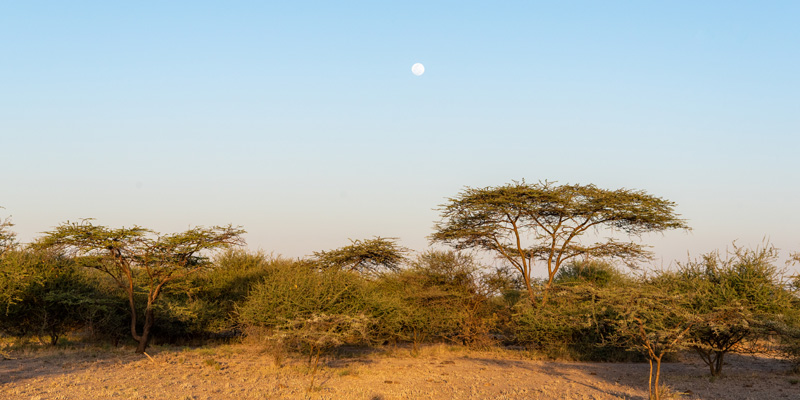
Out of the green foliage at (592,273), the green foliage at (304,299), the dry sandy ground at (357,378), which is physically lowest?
the dry sandy ground at (357,378)

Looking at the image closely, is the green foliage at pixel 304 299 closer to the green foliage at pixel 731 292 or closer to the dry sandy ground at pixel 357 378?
the dry sandy ground at pixel 357 378

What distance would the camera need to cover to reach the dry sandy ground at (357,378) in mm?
12922

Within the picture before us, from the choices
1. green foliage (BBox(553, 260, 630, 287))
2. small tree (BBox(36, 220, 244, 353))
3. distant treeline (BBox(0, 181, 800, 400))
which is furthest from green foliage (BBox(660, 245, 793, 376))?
small tree (BBox(36, 220, 244, 353))

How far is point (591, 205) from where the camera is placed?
2400cm

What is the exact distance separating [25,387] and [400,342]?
16575 mm

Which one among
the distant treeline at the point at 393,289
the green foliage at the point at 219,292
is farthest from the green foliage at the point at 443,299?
the green foliage at the point at 219,292

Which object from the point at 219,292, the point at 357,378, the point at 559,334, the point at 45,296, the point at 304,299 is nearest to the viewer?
the point at 357,378

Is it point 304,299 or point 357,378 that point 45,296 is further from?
point 357,378

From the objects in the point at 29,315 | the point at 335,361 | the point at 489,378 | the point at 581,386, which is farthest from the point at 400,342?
the point at 29,315

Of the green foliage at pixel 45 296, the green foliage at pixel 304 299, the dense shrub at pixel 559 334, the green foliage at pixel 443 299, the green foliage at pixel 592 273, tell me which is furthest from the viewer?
the green foliage at pixel 592 273

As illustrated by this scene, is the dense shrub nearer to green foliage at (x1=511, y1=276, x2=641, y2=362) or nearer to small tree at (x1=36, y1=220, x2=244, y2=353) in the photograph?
green foliage at (x1=511, y1=276, x2=641, y2=362)

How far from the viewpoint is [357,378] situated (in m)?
15.5

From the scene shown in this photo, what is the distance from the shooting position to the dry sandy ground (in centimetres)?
1292

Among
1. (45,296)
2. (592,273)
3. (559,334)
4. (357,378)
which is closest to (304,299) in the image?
(357,378)
